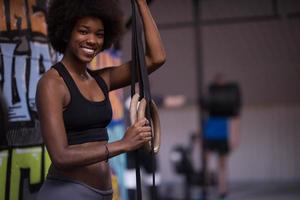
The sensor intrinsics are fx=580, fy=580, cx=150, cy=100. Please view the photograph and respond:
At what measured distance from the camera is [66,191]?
6.09 ft

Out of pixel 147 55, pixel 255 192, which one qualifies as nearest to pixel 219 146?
pixel 255 192

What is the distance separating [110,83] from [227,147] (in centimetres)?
404

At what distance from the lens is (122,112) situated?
4328mm

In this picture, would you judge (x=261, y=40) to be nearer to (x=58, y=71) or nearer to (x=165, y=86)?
(x=165, y=86)

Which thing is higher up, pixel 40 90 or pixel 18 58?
pixel 18 58

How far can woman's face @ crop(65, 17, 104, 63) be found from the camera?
74.8 inches

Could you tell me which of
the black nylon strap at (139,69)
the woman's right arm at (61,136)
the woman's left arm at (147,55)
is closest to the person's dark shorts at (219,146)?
the woman's left arm at (147,55)

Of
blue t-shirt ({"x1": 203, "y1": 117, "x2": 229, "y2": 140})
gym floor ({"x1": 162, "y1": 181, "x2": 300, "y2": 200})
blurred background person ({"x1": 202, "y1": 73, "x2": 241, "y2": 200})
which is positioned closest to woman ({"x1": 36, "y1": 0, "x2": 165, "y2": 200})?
blurred background person ({"x1": 202, "y1": 73, "x2": 241, "y2": 200})

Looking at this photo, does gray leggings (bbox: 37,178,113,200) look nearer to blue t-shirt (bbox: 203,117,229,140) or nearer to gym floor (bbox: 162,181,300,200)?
blue t-shirt (bbox: 203,117,229,140)

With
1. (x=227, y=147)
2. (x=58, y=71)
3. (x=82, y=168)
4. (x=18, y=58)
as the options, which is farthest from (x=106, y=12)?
(x=227, y=147)

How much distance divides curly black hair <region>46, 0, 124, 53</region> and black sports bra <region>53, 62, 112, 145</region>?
13cm

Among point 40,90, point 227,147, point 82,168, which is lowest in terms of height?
point 227,147

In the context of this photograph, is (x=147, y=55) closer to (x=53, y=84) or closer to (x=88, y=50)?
(x=88, y=50)

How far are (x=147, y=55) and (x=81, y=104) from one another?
1.24 ft
